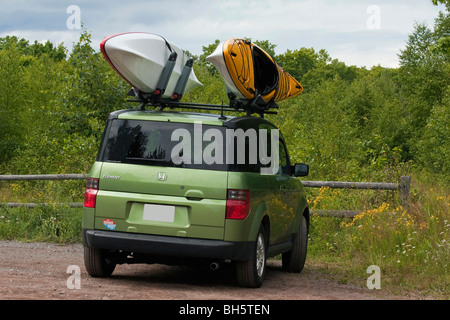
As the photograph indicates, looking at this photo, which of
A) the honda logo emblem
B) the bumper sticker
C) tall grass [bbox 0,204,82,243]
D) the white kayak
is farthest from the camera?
tall grass [bbox 0,204,82,243]

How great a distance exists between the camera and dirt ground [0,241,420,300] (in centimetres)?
723

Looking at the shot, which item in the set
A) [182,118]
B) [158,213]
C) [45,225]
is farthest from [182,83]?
[45,225]

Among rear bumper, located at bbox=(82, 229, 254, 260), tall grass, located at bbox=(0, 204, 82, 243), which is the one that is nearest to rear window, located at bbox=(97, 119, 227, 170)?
rear bumper, located at bbox=(82, 229, 254, 260)

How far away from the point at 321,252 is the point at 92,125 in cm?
729

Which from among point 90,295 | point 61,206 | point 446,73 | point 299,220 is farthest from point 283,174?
point 446,73

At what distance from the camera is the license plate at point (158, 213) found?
7.87 metres

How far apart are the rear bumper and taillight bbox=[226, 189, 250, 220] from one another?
298mm

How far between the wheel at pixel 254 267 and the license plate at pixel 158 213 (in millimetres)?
973

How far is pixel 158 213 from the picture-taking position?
789 cm

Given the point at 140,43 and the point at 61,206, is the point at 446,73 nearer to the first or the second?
the point at 61,206

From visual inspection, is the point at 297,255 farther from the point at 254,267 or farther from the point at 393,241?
the point at 254,267
